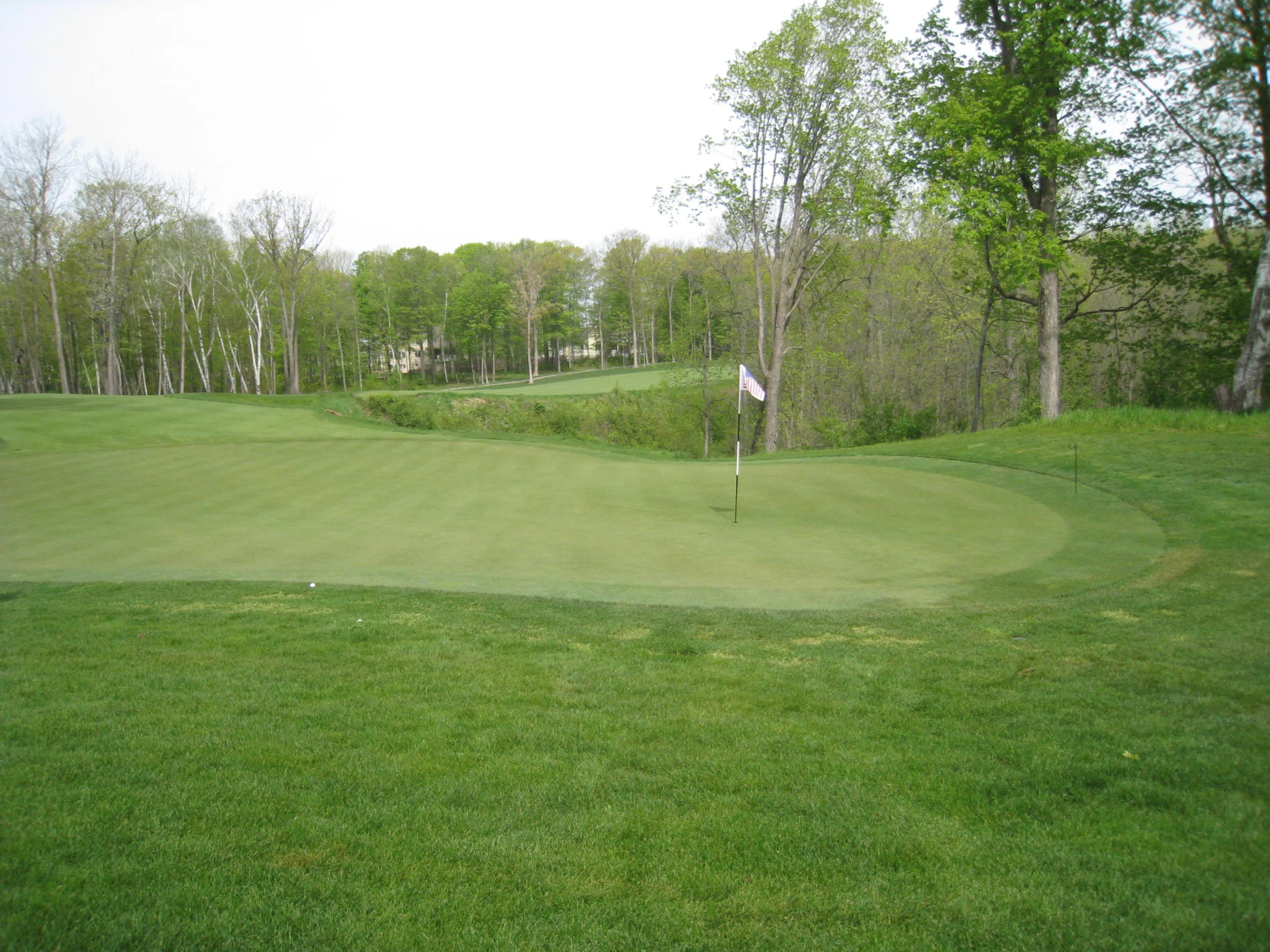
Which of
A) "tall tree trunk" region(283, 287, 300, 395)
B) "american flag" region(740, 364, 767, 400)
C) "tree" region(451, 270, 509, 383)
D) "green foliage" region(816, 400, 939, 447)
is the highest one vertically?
"tree" region(451, 270, 509, 383)

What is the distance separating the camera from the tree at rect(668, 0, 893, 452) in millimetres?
25234

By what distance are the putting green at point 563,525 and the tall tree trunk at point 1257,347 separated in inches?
253

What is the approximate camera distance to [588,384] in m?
58.0

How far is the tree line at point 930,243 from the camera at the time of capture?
19.1m

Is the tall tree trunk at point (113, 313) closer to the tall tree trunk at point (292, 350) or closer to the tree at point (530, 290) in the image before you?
the tall tree trunk at point (292, 350)

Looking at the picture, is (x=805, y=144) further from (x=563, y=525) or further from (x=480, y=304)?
(x=480, y=304)

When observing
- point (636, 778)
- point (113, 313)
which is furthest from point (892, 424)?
point (113, 313)

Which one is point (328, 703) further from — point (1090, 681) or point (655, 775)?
point (1090, 681)

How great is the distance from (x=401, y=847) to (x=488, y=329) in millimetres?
71087

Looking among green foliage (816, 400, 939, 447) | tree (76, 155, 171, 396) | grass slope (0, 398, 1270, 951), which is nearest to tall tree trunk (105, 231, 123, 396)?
tree (76, 155, 171, 396)

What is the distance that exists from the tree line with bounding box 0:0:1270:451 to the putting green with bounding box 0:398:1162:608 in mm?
9442

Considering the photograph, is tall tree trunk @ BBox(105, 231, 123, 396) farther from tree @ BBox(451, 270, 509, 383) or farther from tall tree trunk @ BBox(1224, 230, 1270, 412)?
tall tree trunk @ BBox(1224, 230, 1270, 412)

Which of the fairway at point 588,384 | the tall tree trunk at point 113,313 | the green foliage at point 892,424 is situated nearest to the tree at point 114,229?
the tall tree trunk at point 113,313

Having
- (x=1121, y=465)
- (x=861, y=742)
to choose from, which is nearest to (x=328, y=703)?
(x=861, y=742)
